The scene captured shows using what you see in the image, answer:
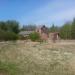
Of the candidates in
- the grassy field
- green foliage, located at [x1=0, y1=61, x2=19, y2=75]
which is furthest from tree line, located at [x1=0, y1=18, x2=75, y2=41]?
green foliage, located at [x1=0, y1=61, x2=19, y2=75]

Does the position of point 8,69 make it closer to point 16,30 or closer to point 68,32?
point 68,32

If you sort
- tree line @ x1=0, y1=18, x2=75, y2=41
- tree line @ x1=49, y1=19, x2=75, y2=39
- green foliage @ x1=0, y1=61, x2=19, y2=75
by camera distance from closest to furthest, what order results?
green foliage @ x1=0, y1=61, x2=19, y2=75
tree line @ x1=0, y1=18, x2=75, y2=41
tree line @ x1=49, y1=19, x2=75, y2=39

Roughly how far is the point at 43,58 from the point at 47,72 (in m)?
3.51

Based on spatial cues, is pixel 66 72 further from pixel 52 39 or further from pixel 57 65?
pixel 52 39

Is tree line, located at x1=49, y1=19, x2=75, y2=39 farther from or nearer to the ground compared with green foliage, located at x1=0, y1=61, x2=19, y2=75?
farther from the ground

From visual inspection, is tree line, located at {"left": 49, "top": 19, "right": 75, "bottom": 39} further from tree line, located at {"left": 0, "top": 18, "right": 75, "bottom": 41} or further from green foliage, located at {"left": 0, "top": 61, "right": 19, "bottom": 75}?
green foliage, located at {"left": 0, "top": 61, "right": 19, "bottom": 75}

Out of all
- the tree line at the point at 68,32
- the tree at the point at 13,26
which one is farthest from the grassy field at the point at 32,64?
the tree at the point at 13,26

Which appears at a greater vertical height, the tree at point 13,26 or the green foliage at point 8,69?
the tree at point 13,26

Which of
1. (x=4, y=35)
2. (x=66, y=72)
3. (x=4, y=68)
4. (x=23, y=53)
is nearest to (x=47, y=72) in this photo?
(x=66, y=72)

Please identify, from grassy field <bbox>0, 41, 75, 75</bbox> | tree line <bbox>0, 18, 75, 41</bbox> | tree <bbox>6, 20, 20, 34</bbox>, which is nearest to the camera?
grassy field <bbox>0, 41, 75, 75</bbox>

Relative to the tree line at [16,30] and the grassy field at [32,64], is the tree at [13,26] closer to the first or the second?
the tree line at [16,30]

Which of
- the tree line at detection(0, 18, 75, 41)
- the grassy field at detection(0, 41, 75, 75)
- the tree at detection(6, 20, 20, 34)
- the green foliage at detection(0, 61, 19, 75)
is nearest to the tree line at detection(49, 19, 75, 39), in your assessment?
the tree line at detection(0, 18, 75, 41)

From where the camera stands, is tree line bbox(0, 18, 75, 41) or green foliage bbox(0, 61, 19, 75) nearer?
green foliage bbox(0, 61, 19, 75)

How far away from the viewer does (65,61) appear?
15.4m
